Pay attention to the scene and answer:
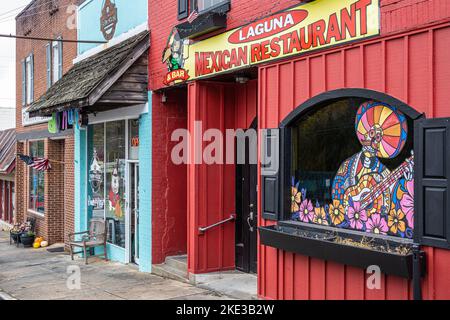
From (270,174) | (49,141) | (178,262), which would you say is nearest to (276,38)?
(270,174)

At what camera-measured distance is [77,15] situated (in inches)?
543

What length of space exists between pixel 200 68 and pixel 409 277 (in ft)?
16.1

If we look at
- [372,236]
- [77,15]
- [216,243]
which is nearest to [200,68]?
[216,243]

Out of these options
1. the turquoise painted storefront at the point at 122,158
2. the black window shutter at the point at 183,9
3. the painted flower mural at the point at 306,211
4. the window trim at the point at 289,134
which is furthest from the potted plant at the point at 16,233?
the painted flower mural at the point at 306,211

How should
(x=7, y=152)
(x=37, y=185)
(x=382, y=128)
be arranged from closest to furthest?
(x=382, y=128), (x=37, y=185), (x=7, y=152)

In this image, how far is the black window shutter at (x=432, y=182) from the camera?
16.0 feet

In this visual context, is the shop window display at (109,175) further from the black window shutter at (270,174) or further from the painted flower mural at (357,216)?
the painted flower mural at (357,216)

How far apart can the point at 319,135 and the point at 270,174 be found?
3.02ft

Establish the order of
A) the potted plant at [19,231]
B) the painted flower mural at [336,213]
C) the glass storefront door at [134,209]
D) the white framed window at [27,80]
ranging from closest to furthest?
1. the painted flower mural at [336,213]
2. the glass storefront door at [134,209]
3. the potted plant at [19,231]
4. the white framed window at [27,80]

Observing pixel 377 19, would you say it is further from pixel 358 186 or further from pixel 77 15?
pixel 77 15

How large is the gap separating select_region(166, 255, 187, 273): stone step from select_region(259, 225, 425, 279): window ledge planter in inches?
110

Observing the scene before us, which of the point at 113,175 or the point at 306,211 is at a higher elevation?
the point at 113,175

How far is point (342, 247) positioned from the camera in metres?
5.82

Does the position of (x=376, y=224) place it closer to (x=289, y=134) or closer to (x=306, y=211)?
(x=306, y=211)
